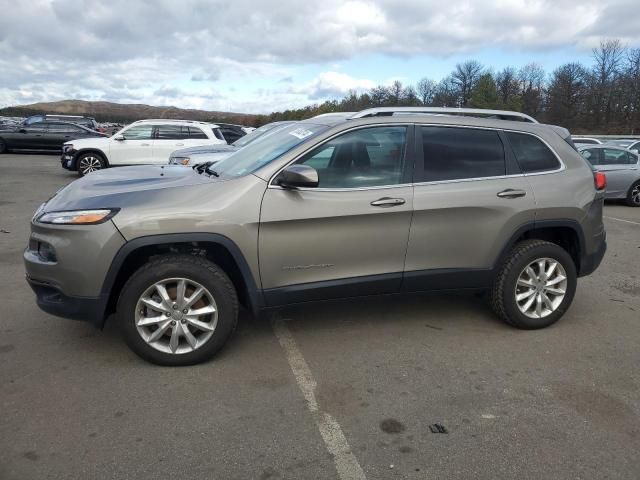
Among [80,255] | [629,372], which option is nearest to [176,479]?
[80,255]

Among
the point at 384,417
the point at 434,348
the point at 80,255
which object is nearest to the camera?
the point at 384,417

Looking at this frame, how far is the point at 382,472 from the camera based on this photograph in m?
2.69

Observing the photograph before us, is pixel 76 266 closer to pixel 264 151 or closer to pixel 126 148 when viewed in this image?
pixel 264 151

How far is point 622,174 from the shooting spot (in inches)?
516

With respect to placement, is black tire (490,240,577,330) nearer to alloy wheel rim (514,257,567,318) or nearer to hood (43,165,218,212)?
alloy wheel rim (514,257,567,318)

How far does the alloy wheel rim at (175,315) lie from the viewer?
142 inches

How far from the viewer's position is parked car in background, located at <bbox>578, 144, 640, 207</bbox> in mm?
13039

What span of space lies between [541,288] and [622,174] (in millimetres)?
10375

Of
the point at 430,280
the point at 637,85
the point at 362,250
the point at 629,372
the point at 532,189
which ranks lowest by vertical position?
the point at 629,372

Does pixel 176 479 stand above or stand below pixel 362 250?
below

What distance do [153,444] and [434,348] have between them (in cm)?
219

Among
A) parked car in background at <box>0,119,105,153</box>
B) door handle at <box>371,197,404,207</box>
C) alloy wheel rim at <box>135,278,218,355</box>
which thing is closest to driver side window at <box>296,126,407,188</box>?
door handle at <box>371,197,404,207</box>

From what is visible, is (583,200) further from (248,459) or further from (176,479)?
(176,479)

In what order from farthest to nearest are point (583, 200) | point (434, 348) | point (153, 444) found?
point (583, 200) → point (434, 348) → point (153, 444)
